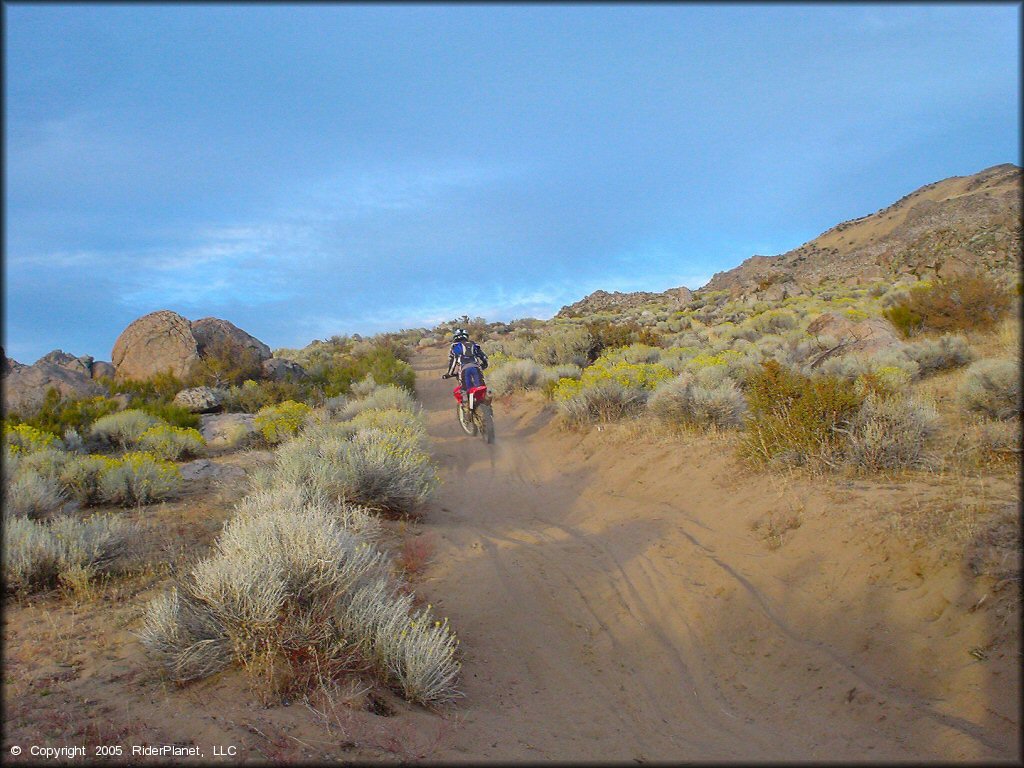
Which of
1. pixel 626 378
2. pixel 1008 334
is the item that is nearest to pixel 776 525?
pixel 626 378

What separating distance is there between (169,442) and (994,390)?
13048 mm

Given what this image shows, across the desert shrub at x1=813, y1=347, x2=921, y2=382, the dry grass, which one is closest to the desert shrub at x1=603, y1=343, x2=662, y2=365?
the desert shrub at x1=813, y1=347, x2=921, y2=382

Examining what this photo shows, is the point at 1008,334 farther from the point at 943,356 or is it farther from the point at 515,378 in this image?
the point at 515,378

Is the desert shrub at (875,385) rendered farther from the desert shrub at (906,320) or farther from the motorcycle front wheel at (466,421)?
the desert shrub at (906,320)

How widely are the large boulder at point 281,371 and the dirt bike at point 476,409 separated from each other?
307 inches

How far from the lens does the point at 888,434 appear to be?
654 centimetres

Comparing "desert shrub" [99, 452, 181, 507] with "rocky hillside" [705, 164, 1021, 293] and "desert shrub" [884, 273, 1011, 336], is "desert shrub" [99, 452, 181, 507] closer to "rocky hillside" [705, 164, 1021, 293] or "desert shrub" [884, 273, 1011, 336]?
"desert shrub" [884, 273, 1011, 336]

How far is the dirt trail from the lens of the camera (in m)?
3.52

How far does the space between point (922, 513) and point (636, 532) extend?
301 cm

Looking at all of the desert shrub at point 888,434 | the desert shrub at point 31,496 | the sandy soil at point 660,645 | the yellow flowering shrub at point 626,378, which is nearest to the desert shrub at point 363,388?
the yellow flowering shrub at point 626,378

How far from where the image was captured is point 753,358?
46.2 ft

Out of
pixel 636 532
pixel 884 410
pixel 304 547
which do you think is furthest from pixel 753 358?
pixel 304 547

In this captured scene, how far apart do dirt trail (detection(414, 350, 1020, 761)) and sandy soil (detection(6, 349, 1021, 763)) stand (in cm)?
2

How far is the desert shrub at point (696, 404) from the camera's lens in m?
9.96
